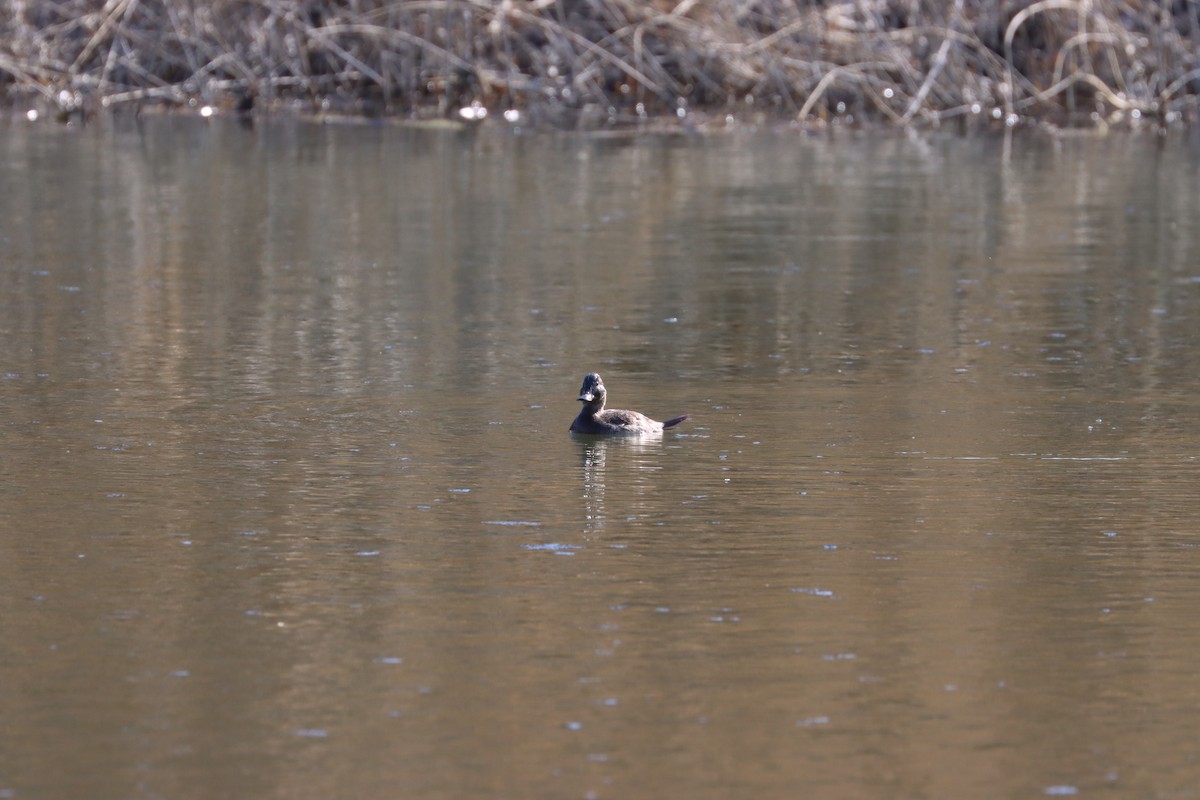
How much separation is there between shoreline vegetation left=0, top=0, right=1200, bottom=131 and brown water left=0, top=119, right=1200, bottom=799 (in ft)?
37.4

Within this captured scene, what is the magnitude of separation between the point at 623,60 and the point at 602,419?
66.7 feet

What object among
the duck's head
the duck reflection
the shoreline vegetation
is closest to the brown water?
the duck reflection

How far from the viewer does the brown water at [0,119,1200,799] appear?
6.34 m

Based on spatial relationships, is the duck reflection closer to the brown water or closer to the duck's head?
the brown water

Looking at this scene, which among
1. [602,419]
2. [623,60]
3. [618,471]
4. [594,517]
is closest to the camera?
[594,517]

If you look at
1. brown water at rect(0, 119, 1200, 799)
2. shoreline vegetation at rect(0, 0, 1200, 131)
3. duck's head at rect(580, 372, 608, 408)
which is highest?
shoreline vegetation at rect(0, 0, 1200, 131)

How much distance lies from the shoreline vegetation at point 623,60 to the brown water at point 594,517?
11.4 metres

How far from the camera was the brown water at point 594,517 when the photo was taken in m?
6.34

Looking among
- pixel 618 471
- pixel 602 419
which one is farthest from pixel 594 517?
pixel 602 419

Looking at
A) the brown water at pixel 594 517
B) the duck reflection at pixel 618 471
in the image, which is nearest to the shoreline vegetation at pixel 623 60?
the brown water at pixel 594 517

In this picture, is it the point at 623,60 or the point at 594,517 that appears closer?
the point at 594,517

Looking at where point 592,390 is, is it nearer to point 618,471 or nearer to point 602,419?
point 602,419

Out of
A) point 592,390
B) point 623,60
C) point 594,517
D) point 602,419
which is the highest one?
point 623,60

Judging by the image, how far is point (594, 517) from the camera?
8.95m
